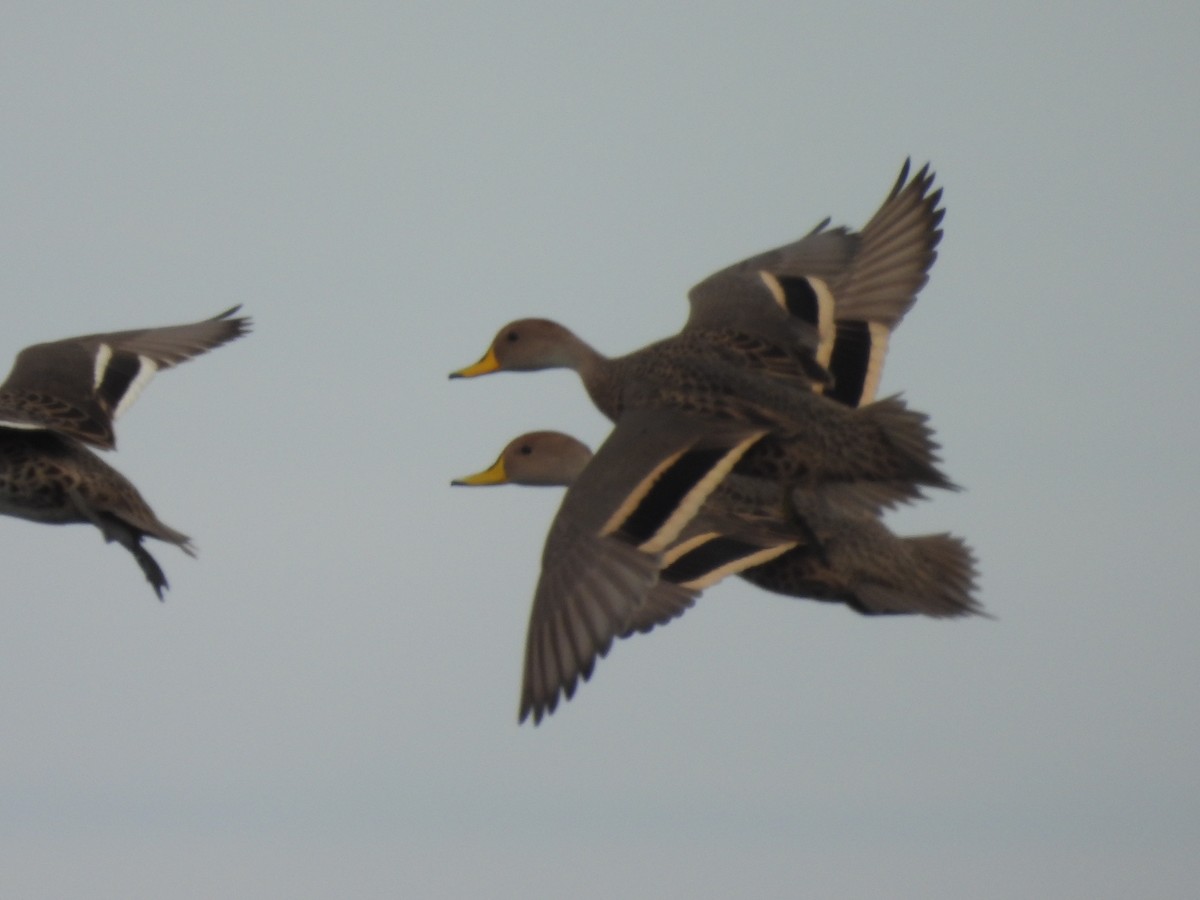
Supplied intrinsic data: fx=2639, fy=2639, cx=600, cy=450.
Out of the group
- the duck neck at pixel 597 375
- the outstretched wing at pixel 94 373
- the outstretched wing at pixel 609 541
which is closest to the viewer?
the outstretched wing at pixel 609 541

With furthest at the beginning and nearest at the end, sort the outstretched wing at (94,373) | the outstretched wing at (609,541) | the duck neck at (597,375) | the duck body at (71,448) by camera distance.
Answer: the duck neck at (597,375)
the outstretched wing at (94,373)
the duck body at (71,448)
the outstretched wing at (609,541)

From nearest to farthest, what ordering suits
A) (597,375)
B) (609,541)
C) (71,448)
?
(609,541), (71,448), (597,375)

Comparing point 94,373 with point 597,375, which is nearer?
point 597,375

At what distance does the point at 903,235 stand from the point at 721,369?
175cm

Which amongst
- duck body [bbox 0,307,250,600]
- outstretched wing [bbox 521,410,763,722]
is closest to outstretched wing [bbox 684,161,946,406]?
outstretched wing [bbox 521,410,763,722]

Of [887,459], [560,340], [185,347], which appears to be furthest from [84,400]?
[887,459]

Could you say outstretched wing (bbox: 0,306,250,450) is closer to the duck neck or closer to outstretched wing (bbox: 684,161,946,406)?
the duck neck

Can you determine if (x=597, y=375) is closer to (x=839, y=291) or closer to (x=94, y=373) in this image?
(x=839, y=291)

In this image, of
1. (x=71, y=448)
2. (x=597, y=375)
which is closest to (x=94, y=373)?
(x=71, y=448)

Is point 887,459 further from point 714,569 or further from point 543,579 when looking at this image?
point 543,579

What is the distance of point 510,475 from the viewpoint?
41.4 feet

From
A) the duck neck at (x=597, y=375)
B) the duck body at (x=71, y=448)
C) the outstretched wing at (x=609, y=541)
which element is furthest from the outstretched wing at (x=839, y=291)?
the duck body at (x=71, y=448)

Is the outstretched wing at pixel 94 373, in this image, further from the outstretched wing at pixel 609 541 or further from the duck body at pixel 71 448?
the outstretched wing at pixel 609 541

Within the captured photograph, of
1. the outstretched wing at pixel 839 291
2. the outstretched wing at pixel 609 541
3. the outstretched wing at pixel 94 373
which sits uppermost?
the outstretched wing at pixel 839 291
